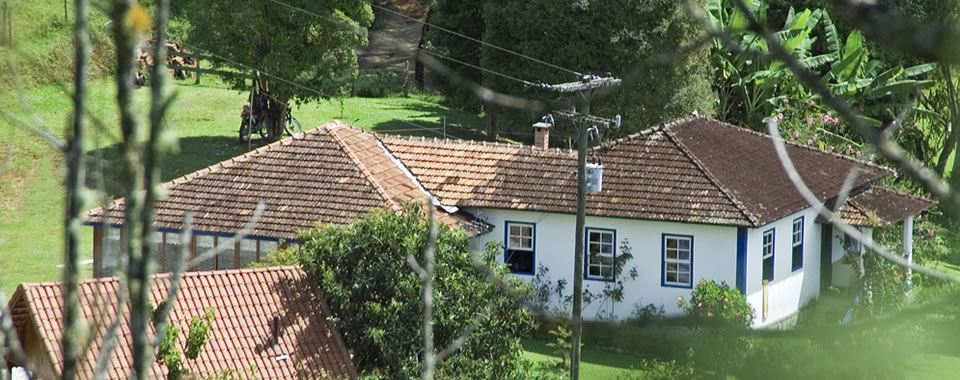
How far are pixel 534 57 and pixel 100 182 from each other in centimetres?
3114

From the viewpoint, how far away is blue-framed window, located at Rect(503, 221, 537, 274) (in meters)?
23.6

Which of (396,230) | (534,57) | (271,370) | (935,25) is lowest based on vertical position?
(271,370)

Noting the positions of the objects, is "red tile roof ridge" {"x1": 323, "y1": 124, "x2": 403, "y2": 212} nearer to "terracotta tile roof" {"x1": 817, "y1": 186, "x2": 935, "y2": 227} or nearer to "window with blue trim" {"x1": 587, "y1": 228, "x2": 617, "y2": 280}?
"window with blue trim" {"x1": 587, "y1": 228, "x2": 617, "y2": 280}

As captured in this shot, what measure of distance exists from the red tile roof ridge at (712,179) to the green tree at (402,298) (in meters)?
6.18

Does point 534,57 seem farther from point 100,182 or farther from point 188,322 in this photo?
point 100,182

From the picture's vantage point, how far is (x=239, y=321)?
16797mm

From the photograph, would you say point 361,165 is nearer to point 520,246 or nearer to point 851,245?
point 520,246

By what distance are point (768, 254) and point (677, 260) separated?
1.77 meters

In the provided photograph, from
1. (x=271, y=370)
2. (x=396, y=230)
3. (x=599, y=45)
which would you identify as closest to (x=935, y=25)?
(x=271, y=370)

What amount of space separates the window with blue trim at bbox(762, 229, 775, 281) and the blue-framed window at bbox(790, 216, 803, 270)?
102 centimetres

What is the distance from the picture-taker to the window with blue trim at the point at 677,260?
22.9 meters

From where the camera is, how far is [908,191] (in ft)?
96.1

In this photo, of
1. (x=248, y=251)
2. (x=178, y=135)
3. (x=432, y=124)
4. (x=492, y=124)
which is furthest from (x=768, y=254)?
A: (x=432, y=124)

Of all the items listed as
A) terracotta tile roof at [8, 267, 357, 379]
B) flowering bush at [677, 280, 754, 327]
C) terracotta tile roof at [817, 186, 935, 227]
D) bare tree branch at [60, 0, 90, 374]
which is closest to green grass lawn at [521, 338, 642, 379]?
flowering bush at [677, 280, 754, 327]
